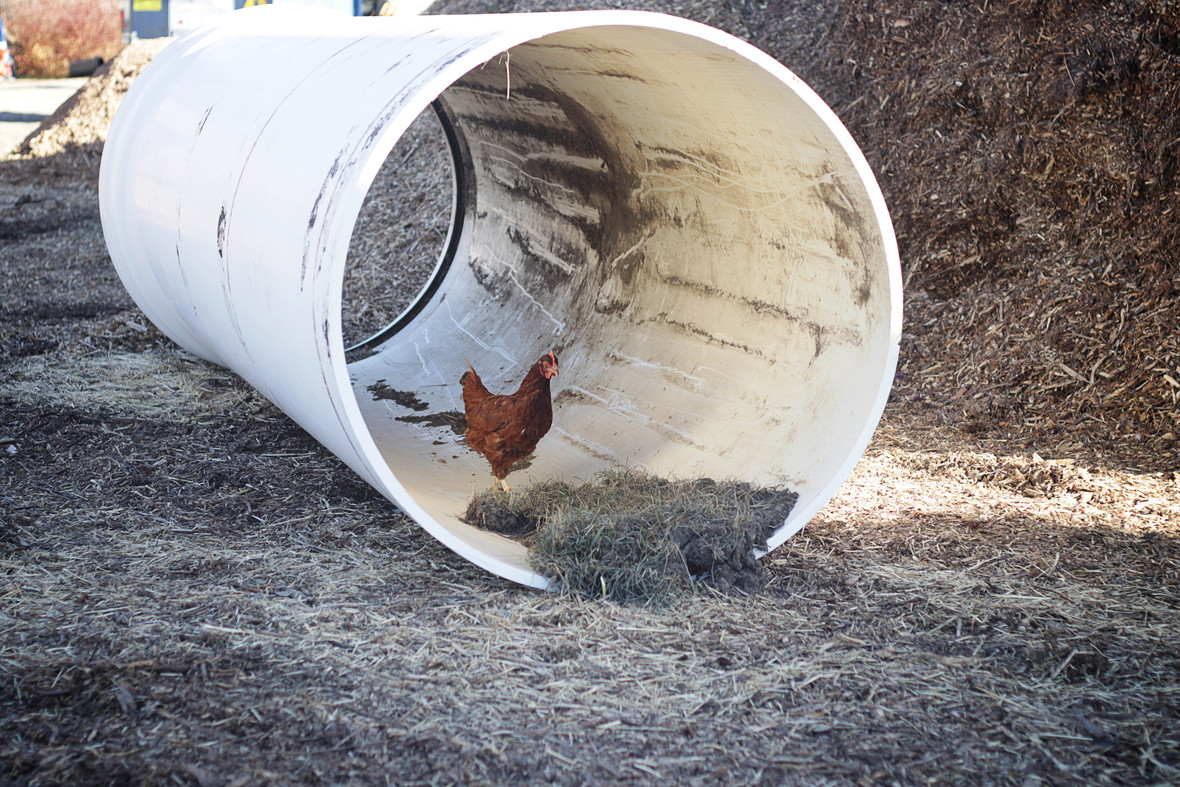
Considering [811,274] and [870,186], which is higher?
[870,186]

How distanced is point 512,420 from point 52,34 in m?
25.6

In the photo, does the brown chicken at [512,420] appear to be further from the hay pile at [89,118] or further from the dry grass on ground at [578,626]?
the hay pile at [89,118]

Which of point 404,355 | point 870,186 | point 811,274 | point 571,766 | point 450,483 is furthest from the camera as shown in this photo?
point 404,355

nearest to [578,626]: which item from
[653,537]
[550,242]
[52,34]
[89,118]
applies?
[653,537]

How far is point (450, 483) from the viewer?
3.91 metres

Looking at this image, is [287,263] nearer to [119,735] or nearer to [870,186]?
[119,735]

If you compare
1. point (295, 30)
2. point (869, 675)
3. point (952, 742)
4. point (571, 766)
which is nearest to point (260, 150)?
point (295, 30)

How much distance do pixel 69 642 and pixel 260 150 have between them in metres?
1.64

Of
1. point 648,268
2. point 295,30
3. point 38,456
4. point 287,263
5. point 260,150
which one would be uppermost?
point 295,30

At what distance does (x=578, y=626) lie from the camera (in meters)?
2.76

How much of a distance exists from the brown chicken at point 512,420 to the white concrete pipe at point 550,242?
0.94 feet

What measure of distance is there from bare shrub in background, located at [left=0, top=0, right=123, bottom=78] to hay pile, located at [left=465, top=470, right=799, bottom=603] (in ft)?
80.5

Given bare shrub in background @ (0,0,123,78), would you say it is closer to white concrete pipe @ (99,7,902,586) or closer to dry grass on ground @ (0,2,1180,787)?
white concrete pipe @ (99,7,902,586)

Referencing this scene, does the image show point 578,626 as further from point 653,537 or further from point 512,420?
point 512,420
